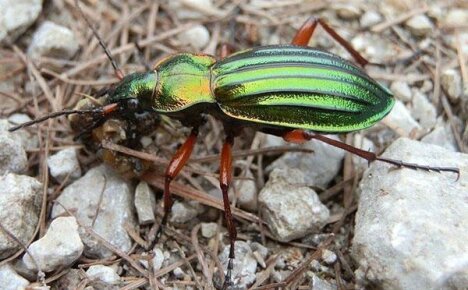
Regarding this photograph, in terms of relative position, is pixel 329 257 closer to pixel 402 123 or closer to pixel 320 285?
pixel 320 285

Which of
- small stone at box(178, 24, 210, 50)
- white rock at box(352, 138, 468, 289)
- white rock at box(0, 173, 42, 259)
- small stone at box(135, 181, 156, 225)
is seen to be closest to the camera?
white rock at box(352, 138, 468, 289)

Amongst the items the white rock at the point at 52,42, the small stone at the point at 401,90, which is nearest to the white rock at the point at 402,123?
the small stone at the point at 401,90

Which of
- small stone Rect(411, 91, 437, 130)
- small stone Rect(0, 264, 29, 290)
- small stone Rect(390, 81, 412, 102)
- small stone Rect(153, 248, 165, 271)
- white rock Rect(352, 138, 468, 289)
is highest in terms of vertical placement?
small stone Rect(390, 81, 412, 102)

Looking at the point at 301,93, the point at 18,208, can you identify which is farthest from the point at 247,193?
the point at 18,208

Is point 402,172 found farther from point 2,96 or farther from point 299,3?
point 2,96

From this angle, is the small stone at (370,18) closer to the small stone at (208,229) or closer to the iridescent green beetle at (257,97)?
the iridescent green beetle at (257,97)

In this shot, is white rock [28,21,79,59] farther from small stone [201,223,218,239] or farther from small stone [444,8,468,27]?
small stone [444,8,468,27]

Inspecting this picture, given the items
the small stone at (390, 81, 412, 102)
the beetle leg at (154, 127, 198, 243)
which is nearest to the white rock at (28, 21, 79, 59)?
the beetle leg at (154, 127, 198, 243)

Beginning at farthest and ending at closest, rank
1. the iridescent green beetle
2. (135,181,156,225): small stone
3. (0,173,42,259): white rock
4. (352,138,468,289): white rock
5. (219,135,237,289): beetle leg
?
(135,181,156,225): small stone → the iridescent green beetle → (219,135,237,289): beetle leg → (0,173,42,259): white rock → (352,138,468,289): white rock
